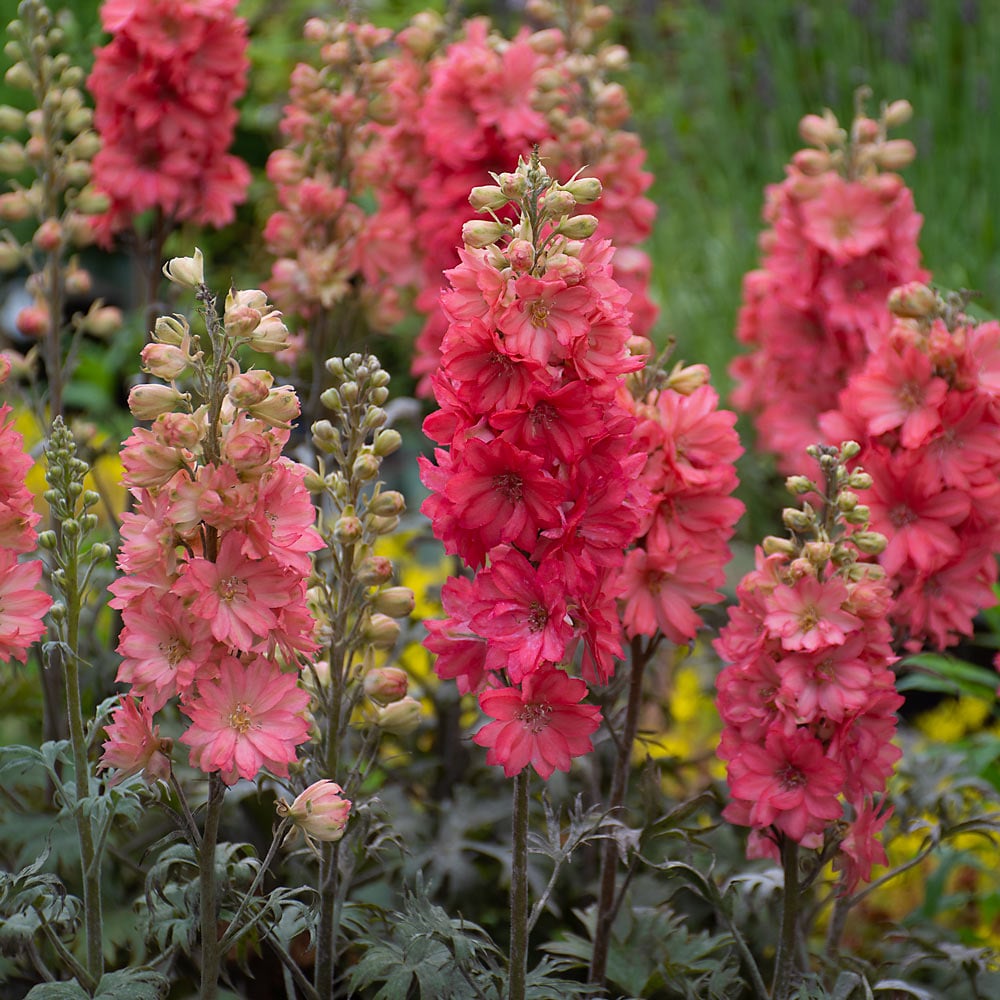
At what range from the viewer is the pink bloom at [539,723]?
5.46ft

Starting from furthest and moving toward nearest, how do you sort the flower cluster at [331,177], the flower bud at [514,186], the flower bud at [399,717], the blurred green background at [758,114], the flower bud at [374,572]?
the blurred green background at [758,114], the flower cluster at [331,177], the flower bud at [399,717], the flower bud at [374,572], the flower bud at [514,186]

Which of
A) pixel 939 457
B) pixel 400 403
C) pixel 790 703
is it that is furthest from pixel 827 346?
pixel 790 703

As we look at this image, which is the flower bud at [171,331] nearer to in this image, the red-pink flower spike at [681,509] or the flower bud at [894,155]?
the red-pink flower spike at [681,509]

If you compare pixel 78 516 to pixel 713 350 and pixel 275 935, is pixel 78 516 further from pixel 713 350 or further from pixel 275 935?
pixel 713 350

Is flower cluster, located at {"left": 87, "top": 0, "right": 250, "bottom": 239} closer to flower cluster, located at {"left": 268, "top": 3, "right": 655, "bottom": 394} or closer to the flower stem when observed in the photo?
flower cluster, located at {"left": 268, "top": 3, "right": 655, "bottom": 394}

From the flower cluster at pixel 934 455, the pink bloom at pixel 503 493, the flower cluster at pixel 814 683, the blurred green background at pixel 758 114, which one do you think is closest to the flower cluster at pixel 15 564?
the pink bloom at pixel 503 493

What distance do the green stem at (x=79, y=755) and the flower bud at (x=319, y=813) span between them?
0.30 meters

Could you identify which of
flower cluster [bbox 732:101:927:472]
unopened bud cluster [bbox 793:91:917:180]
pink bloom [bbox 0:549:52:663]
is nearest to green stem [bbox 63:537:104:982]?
pink bloom [bbox 0:549:52:663]

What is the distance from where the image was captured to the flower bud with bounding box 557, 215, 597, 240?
168 cm

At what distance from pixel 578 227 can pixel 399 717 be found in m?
0.81

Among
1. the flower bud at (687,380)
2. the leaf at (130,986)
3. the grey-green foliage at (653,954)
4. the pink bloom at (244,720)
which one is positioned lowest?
the grey-green foliage at (653,954)

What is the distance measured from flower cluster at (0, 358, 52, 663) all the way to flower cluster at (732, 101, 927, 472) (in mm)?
1683

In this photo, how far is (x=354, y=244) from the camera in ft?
9.78

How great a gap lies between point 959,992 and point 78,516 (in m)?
1.93
